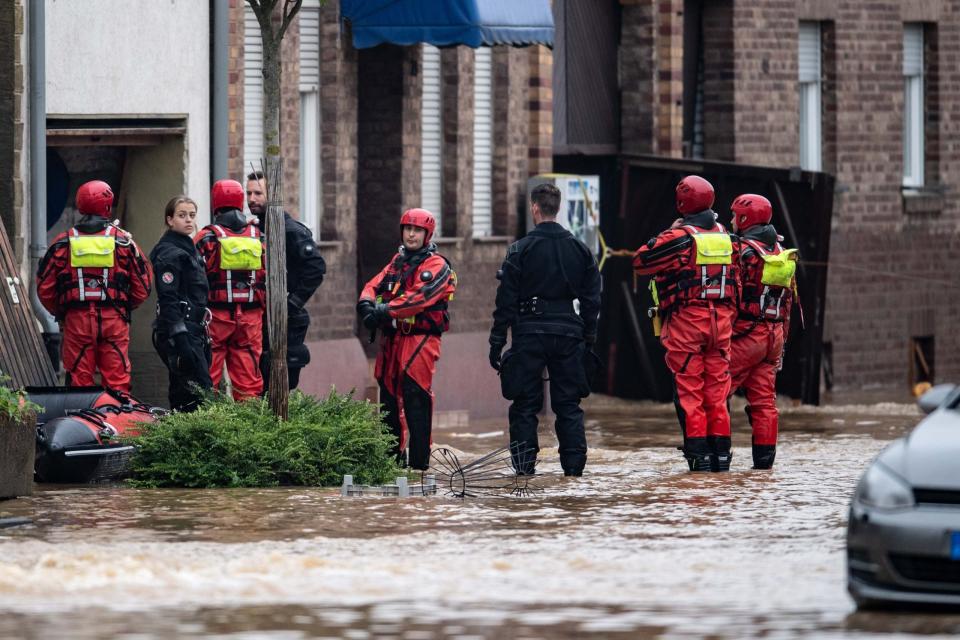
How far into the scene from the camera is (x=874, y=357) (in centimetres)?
2847

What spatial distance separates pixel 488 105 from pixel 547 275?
8.33 metres

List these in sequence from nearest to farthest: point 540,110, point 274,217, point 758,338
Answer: point 274,217, point 758,338, point 540,110

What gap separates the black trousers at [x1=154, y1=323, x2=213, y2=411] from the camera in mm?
15219

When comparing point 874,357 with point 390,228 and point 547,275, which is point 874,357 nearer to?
point 390,228

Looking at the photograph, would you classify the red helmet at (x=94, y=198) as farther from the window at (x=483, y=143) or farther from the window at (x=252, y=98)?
the window at (x=483, y=143)

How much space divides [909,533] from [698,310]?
19.2ft

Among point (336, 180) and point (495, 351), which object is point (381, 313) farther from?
point (336, 180)

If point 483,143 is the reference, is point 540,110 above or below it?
above

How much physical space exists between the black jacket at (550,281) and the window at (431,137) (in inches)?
282

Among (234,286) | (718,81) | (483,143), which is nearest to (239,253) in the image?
(234,286)

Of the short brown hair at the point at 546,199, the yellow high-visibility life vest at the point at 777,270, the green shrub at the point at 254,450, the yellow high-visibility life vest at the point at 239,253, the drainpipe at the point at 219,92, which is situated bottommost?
the green shrub at the point at 254,450

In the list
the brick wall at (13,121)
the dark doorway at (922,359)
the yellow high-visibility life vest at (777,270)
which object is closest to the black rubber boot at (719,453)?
the yellow high-visibility life vest at (777,270)

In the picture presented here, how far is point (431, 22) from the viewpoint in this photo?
20297 millimetres

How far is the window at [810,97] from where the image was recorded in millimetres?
27844
